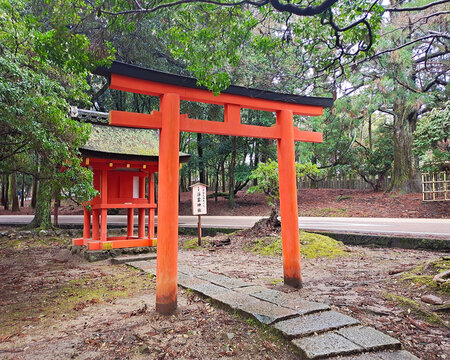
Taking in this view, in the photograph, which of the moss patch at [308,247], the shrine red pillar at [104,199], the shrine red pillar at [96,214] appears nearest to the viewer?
the moss patch at [308,247]

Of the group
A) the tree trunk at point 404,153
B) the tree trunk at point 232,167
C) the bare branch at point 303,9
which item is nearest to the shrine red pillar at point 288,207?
the bare branch at point 303,9

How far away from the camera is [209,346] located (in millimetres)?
3207

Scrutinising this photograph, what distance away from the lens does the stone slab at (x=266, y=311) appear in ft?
11.7

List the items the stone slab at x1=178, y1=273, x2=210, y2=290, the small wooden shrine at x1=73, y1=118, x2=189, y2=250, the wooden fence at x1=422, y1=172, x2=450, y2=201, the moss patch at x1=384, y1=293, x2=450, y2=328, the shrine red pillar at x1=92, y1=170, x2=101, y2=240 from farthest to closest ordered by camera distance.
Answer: the wooden fence at x1=422, y1=172, x2=450, y2=201 → the shrine red pillar at x1=92, y1=170, x2=101, y2=240 → the small wooden shrine at x1=73, y1=118, x2=189, y2=250 → the stone slab at x1=178, y1=273, x2=210, y2=290 → the moss patch at x1=384, y1=293, x2=450, y2=328

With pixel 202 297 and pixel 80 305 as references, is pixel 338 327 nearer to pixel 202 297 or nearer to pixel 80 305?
pixel 202 297

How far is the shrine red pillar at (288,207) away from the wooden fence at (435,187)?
43.4ft

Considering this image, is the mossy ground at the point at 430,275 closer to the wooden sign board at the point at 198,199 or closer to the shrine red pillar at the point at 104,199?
the wooden sign board at the point at 198,199

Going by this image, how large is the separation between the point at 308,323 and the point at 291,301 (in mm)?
709

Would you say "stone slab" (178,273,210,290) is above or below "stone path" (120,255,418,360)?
below

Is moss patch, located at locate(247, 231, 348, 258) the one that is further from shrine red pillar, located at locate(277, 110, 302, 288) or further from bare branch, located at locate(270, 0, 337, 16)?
bare branch, located at locate(270, 0, 337, 16)

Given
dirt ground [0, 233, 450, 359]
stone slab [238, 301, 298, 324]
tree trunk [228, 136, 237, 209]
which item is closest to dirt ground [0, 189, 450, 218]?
tree trunk [228, 136, 237, 209]

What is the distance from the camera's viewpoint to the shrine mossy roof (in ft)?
26.7

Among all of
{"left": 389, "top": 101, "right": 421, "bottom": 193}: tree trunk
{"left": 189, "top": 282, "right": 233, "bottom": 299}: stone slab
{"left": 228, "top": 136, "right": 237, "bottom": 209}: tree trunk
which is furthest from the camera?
{"left": 228, "top": 136, "right": 237, "bottom": 209}: tree trunk

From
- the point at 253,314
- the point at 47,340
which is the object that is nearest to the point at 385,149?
the point at 253,314
